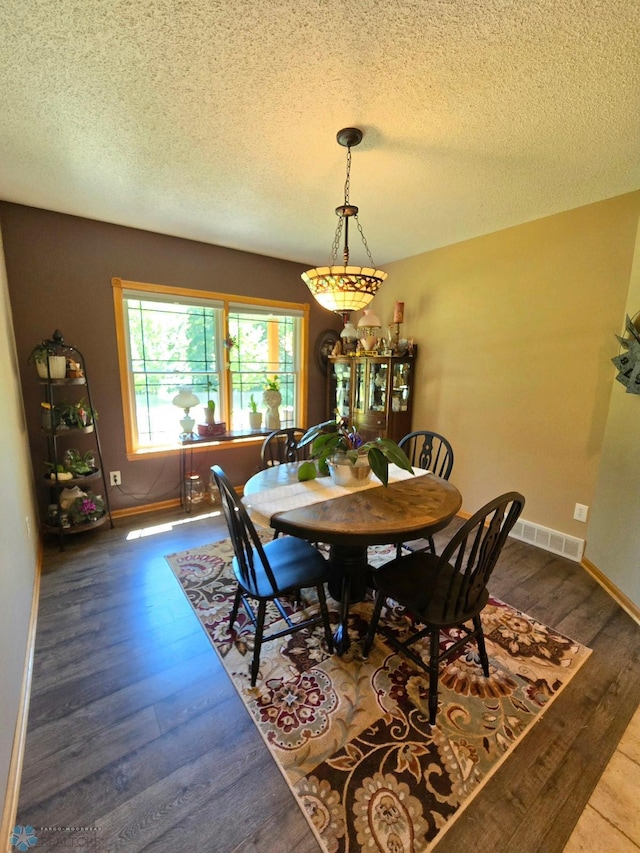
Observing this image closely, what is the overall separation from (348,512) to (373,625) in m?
0.57

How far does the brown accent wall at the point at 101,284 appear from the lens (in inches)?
104

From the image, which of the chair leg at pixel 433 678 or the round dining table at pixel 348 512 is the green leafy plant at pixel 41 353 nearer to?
the round dining table at pixel 348 512

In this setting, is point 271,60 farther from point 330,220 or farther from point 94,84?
point 330,220

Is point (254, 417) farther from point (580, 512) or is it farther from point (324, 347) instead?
point (580, 512)

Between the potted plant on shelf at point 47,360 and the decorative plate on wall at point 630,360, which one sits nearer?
A: the decorative plate on wall at point 630,360

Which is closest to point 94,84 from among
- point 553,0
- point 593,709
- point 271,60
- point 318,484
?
point 271,60

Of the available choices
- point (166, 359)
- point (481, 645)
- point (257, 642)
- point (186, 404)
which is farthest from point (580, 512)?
point (166, 359)

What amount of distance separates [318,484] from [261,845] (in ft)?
4.40

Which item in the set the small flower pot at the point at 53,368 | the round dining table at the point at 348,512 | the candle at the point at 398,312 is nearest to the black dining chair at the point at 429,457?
the round dining table at the point at 348,512

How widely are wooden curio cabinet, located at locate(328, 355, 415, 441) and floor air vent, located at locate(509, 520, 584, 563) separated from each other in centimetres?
141

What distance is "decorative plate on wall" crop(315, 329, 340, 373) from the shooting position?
14.2 feet

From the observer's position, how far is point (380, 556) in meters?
2.61

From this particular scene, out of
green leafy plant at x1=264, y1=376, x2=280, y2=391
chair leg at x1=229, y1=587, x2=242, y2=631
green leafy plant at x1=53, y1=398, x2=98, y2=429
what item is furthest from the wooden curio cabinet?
green leafy plant at x1=53, y1=398, x2=98, y2=429

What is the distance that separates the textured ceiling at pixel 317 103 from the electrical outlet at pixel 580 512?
2.14 metres
